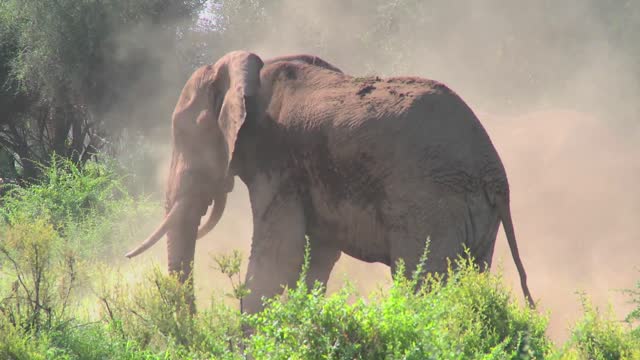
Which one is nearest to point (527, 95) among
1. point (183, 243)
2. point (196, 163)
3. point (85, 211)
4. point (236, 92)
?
point (85, 211)

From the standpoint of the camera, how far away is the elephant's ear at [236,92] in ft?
27.6

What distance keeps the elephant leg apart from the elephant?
0.01 metres

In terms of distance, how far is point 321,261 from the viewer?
8.65 metres

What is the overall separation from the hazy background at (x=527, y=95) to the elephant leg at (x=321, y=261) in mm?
830

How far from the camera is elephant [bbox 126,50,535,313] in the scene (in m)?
7.37

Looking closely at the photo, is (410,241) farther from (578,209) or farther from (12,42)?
(12,42)

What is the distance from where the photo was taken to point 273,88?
859 cm

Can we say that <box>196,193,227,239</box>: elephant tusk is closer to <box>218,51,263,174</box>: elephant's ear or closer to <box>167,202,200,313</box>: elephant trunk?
<box>167,202,200,313</box>: elephant trunk

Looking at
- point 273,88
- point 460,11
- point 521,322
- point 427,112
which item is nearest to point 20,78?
point 460,11

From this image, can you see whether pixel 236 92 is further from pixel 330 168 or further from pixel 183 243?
pixel 183 243

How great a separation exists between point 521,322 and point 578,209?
362 inches

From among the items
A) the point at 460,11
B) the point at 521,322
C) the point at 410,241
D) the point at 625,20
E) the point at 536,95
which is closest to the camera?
the point at 521,322

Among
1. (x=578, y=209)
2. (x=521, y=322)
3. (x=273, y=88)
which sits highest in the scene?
(x=578, y=209)

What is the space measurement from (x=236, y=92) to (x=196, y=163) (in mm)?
994
